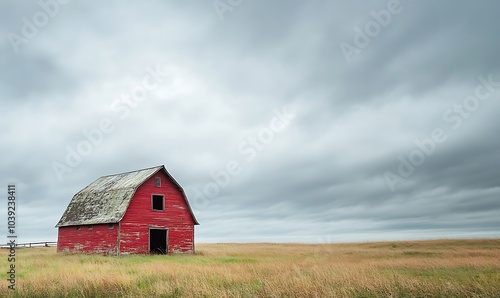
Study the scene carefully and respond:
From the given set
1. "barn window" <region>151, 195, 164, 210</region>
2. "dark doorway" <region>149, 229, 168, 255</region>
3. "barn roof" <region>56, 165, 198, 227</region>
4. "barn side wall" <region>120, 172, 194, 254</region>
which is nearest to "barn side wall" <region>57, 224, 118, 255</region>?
"barn roof" <region>56, 165, 198, 227</region>

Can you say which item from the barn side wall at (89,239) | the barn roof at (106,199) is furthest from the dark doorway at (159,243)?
the barn side wall at (89,239)

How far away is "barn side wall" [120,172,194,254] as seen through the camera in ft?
105

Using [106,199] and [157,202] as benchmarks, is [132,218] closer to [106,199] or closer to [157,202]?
[157,202]

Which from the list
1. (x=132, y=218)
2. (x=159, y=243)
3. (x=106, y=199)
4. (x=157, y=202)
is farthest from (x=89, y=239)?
(x=157, y=202)

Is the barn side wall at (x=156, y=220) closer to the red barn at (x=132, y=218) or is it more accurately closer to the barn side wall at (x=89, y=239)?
the red barn at (x=132, y=218)

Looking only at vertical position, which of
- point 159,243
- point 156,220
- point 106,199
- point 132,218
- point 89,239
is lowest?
point 159,243

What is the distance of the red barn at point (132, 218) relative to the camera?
3206 centimetres

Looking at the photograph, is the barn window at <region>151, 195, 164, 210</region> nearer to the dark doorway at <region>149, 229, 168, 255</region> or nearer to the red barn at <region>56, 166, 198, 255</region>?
the red barn at <region>56, 166, 198, 255</region>

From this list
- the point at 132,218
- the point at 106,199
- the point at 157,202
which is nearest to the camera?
the point at 132,218

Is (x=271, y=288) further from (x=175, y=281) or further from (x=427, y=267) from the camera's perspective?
(x=427, y=267)

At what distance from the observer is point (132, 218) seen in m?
32.4

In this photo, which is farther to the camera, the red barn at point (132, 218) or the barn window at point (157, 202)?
the barn window at point (157, 202)

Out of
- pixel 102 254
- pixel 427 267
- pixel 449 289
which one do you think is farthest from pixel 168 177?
pixel 449 289

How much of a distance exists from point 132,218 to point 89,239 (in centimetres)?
430
